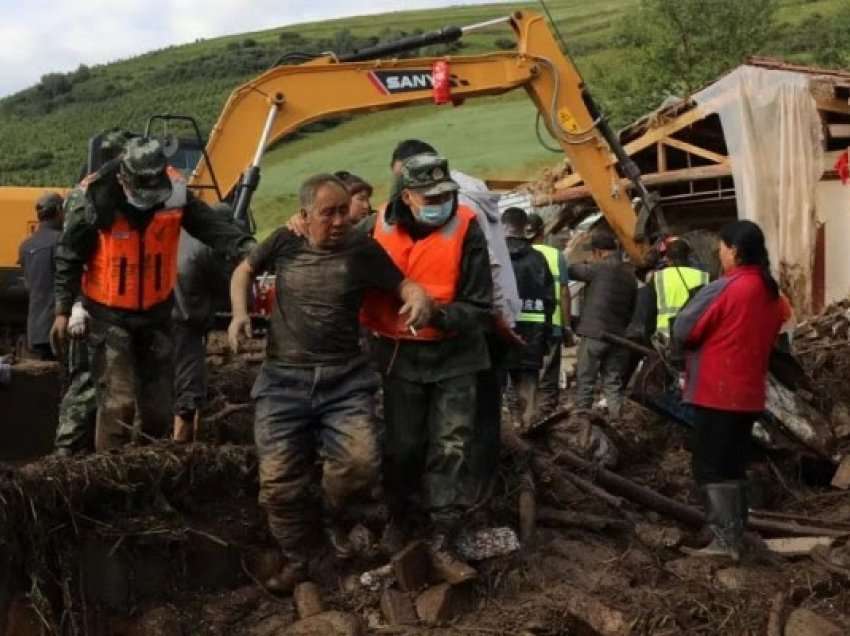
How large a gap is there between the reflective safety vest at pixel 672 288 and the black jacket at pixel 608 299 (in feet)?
1.00

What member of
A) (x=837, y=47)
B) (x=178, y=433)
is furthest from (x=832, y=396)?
(x=837, y=47)

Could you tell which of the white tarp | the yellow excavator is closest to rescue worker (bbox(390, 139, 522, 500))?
the yellow excavator

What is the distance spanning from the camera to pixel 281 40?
86000mm

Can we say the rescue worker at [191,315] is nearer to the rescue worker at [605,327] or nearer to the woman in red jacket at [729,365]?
the woman in red jacket at [729,365]

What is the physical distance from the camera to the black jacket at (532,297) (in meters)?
9.94

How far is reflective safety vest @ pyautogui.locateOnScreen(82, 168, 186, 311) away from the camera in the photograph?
695 centimetres

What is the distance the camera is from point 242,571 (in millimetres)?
6453

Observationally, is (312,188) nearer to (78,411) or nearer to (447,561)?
(447,561)

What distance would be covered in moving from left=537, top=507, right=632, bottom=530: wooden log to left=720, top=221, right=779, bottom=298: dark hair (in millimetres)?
1495

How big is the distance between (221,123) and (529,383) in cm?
367

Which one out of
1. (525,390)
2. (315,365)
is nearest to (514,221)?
(525,390)

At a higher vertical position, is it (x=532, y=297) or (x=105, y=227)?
(x=105, y=227)

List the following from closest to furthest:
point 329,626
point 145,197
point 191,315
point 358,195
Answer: point 329,626, point 145,197, point 358,195, point 191,315

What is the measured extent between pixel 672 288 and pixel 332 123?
168ft
